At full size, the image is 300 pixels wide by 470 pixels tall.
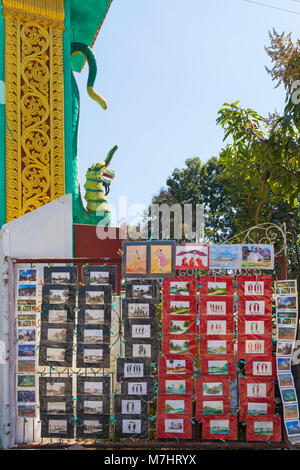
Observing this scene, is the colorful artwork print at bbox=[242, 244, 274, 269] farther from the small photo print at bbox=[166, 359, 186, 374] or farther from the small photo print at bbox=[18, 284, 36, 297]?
the small photo print at bbox=[18, 284, 36, 297]

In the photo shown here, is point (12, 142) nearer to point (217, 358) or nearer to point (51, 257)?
point (51, 257)

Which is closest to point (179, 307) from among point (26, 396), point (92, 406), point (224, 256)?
point (224, 256)

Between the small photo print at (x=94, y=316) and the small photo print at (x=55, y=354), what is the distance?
1.05ft

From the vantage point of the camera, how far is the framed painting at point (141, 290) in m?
4.03

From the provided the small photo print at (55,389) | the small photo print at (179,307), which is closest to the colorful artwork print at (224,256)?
the small photo print at (179,307)

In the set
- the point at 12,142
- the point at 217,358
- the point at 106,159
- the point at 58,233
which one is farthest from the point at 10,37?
the point at 217,358

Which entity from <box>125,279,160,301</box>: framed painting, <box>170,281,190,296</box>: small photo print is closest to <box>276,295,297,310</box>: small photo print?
<box>170,281,190,296</box>: small photo print

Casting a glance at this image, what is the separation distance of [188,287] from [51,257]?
1203 mm

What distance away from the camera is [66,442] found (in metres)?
4.00

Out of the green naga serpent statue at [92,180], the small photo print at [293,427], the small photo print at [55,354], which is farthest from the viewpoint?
the green naga serpent statue at [92,180]

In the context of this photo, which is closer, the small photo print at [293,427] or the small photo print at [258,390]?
the small photo print at [293,427]

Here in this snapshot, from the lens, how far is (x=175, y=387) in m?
3.98

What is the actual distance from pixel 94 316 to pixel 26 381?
776 millimetres

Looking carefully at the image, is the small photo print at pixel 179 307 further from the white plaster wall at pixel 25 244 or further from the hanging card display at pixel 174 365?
the white plaster wall at pixel 25 244
